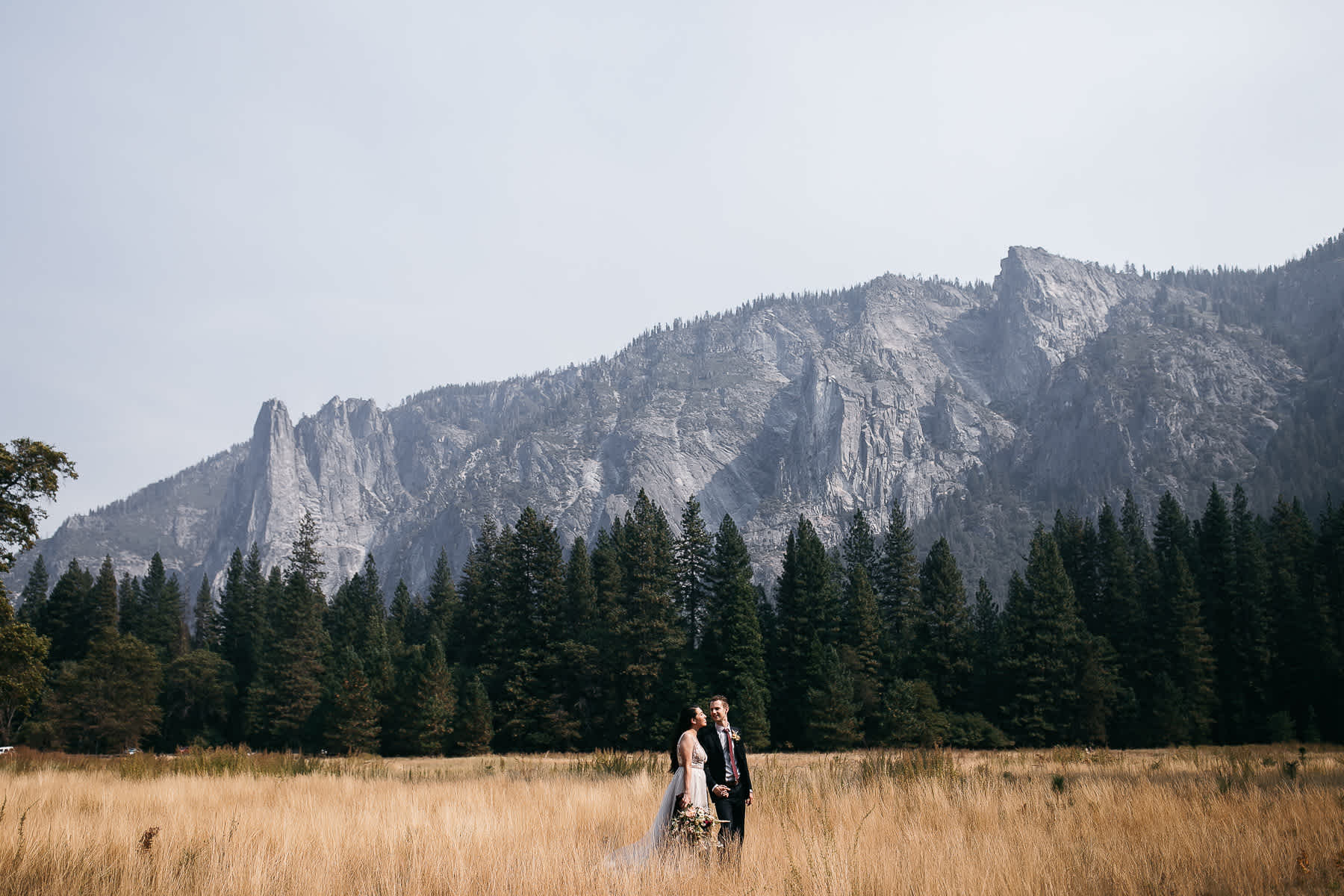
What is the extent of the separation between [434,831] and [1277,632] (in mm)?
67129

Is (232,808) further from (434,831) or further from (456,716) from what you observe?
(456,716)

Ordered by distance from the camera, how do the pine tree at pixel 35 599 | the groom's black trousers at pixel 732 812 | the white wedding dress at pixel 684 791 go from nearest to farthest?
the white wedding dress at pixel 684 791 < the groom's black trousers at pixel 732 812 < the pine tree at pixel 35 599

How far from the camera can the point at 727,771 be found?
9000 millimetres

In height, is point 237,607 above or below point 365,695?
above

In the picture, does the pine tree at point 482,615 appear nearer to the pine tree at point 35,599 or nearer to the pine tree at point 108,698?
the pine tree at point 108,698

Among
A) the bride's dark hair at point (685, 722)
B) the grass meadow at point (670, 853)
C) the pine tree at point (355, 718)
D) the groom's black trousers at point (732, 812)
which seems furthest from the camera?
the pine tree at point (355, 718)

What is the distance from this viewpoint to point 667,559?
6112cm

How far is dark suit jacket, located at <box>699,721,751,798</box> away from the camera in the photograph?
9008 mm

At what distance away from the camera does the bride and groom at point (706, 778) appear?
8.76 meters

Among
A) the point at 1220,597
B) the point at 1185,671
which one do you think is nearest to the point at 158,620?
the point at 1185,671

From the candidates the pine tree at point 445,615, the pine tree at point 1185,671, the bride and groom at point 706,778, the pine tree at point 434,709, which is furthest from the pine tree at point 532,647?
the bride and groom at point 706,778

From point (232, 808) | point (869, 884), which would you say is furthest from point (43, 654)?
point (869, 884)

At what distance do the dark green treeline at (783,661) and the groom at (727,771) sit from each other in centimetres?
4172

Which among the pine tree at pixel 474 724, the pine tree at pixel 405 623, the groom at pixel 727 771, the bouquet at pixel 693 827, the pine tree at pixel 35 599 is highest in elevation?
the pine tree at pixel 35 599
